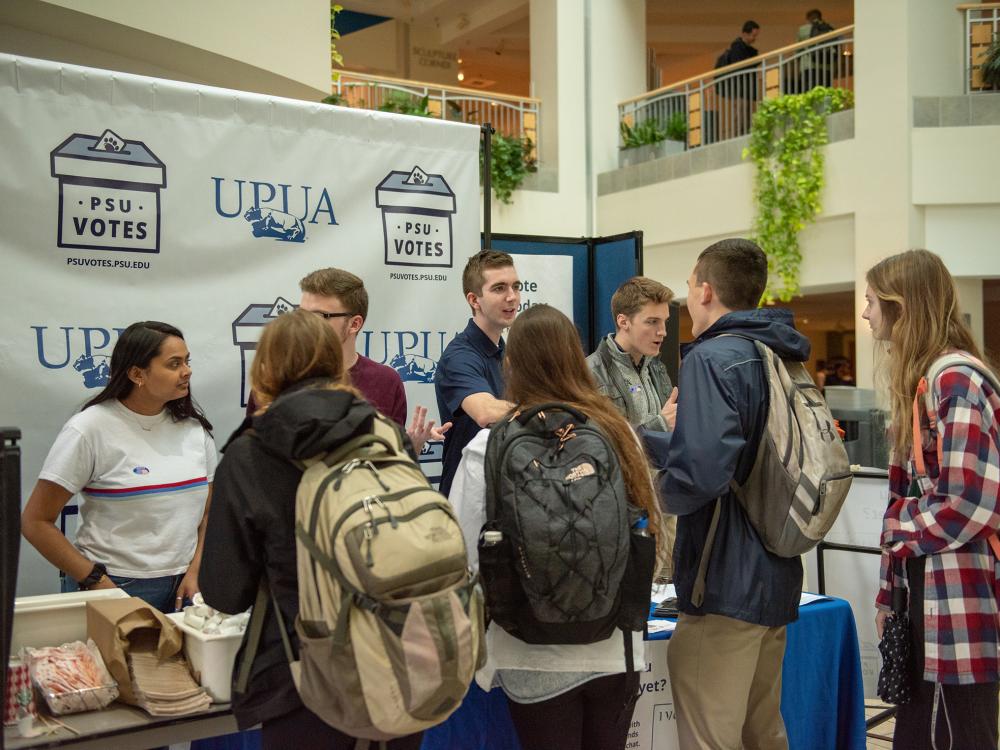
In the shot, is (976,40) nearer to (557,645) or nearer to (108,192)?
(108,192)

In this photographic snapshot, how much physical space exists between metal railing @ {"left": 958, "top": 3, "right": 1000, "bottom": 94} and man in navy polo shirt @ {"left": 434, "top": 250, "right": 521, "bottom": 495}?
977 centimetres

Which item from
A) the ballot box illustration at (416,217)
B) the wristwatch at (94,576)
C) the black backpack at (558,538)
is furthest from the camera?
the ballot box illustration at (416,217)

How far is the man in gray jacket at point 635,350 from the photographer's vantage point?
149 inches

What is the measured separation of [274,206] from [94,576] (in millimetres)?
1512

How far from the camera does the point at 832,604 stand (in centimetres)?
325

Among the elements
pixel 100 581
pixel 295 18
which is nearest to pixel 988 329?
pixel 295 18

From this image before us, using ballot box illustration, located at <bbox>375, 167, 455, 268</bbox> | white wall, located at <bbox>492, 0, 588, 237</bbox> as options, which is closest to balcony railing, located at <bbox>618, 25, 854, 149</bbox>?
white wall, located at <bbox>492, 0, 588, 237</bbox>

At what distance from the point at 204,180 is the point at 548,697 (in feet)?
7.16

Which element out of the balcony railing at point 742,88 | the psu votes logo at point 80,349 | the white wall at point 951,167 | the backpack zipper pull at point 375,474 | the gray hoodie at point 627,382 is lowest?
the backpack zipper pull at point 375,474

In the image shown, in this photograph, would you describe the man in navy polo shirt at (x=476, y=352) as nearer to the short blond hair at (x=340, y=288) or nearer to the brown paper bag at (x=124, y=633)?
the short blond hair at (x=340, y=288)

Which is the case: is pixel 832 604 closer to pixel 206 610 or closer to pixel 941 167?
pixel 206 610

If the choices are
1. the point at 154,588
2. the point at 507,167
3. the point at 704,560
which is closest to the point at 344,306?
the point at 154,588

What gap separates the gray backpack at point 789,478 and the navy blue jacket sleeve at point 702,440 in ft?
0.28

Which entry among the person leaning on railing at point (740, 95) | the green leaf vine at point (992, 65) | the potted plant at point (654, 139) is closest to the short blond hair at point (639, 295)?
the green leaf vine at point (992, 65)
